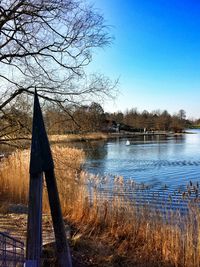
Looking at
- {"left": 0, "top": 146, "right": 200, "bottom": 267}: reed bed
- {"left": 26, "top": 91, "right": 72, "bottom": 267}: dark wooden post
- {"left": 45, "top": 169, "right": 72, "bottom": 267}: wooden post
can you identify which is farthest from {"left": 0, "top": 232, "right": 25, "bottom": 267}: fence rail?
{"left": 0, "top": 146, "right": 200, "bottom": 267}: reed bed

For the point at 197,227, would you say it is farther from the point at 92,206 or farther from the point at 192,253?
the point at 92,206

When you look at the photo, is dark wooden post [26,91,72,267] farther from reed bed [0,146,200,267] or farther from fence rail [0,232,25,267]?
reed bed [0,146,200,267]

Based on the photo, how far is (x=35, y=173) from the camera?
2535mm

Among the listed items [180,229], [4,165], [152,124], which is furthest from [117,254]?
[152,124]

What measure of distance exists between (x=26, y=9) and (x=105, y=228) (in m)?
4.59

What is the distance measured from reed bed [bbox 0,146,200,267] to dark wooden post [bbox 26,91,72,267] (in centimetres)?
269

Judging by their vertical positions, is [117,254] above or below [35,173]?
below

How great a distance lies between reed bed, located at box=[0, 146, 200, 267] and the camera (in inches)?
216

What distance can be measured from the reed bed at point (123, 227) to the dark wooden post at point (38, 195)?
8.82 ft

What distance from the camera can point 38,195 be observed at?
254 cm

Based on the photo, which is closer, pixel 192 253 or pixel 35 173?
pixel 35 173

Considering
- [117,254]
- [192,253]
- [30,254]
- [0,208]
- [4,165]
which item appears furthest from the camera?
[4,165]

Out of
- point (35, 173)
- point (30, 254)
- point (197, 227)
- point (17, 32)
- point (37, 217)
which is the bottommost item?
point (197, 227)

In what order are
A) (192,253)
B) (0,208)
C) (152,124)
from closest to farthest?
(192,253) → (0,208) → (152,124)
